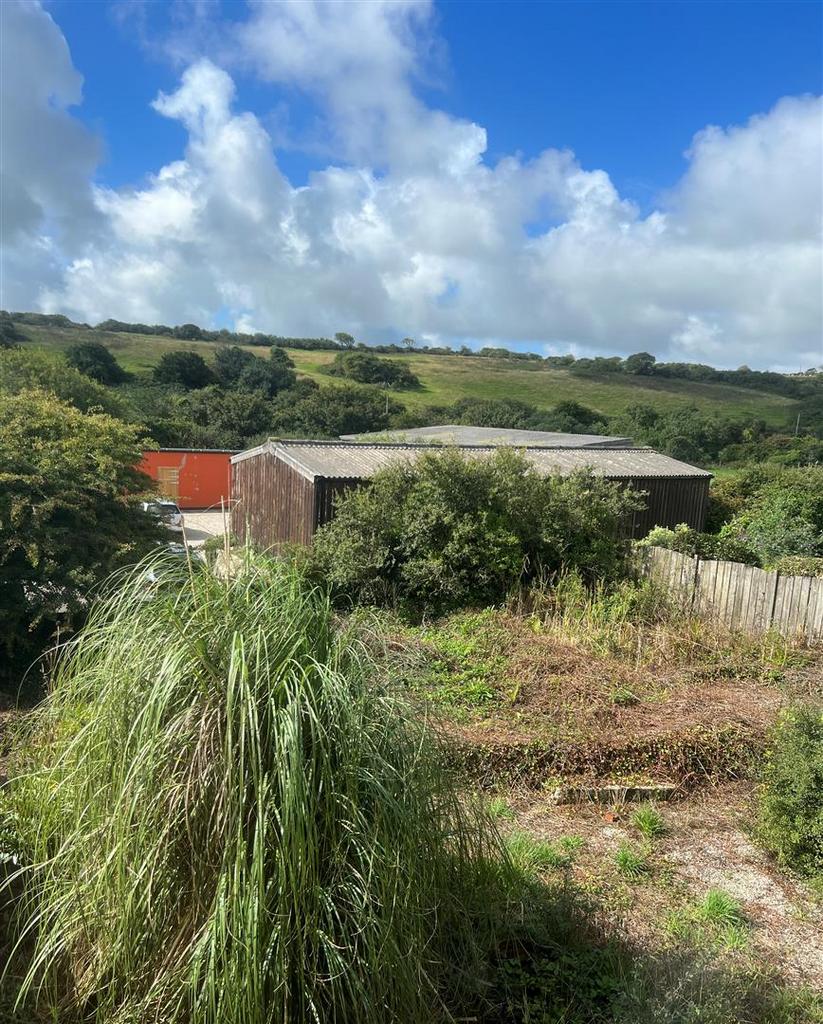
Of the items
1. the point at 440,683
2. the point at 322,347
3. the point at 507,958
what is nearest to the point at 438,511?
the point at 440,683

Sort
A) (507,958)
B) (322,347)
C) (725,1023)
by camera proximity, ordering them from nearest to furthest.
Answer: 1. (725,1023)
2. (507,958)
3. (322,347)

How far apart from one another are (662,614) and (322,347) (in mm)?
80829

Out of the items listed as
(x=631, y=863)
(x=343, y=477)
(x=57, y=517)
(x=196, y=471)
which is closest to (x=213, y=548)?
(x=631, y=863)

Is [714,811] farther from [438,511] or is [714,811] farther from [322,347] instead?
[322,347]

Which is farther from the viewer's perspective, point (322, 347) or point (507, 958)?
point (322, 347)

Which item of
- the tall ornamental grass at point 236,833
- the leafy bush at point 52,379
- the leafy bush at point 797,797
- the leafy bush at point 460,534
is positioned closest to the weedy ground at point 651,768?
the leafy bush at point 797,797

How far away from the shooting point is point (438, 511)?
37.6 feet

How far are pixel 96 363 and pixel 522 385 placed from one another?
39.0m

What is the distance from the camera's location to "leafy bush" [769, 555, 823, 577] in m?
10.2

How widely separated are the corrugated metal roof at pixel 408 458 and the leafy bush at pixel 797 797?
8408mm

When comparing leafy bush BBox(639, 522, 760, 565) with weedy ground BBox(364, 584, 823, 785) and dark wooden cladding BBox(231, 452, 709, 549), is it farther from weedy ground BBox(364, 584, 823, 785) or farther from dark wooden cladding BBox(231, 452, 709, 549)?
weedy ground BBox(364, 584, 823, 785)

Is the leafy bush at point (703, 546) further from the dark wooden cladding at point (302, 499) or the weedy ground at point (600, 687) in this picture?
the weedy ground at point (600, 687)

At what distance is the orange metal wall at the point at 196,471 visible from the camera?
28109mm

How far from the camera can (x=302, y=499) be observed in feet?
49.2
